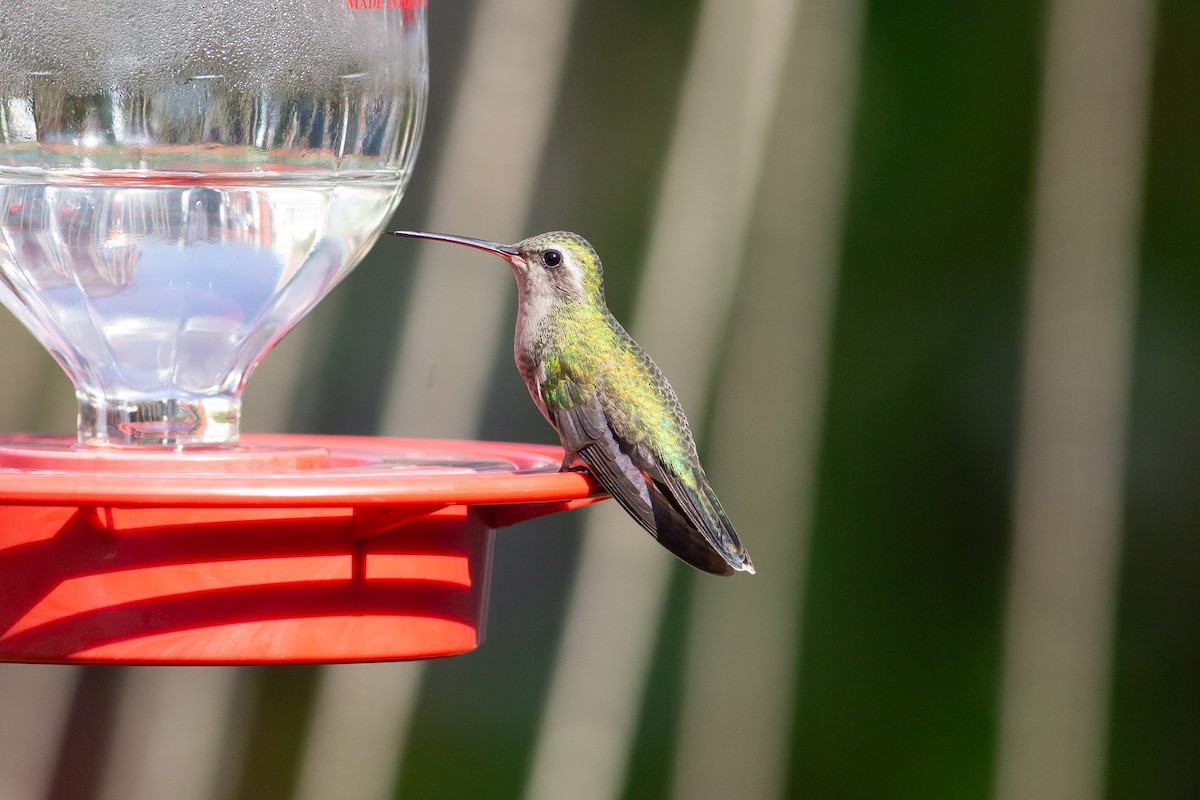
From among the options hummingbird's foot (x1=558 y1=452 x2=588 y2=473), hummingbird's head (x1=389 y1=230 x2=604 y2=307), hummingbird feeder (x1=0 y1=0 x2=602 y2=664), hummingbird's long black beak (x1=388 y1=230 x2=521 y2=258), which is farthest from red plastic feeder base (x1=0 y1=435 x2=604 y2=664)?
hummingbird's head (x1=389 y1=230 x2=604 y2=307)

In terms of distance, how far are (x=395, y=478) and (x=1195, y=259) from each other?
1.69 metres

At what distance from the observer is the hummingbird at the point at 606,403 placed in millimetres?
1592

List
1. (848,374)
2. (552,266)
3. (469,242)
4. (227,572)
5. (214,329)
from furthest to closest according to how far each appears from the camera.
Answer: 1. (848,374)
2. (552,266)
3. (469,242)
4. (214,329)
5. (227,572)

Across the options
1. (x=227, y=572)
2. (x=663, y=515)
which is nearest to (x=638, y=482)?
(x=663, y=515)

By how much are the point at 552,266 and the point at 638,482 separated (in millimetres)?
450

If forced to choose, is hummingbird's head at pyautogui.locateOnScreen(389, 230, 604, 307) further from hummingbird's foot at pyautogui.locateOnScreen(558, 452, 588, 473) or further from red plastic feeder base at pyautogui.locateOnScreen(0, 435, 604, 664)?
red plastic feeder base at pyautogui.locateOnScreen(0, 435, 604, 664)

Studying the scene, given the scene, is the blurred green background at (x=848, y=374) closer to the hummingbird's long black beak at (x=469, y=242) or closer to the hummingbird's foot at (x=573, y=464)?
the hummingbird's long black beak at (x=469, y=242)

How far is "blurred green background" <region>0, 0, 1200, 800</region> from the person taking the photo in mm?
2396

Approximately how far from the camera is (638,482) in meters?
1.66

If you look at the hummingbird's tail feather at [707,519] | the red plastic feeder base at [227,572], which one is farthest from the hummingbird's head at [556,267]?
the red plastic feeder base at [227,572]

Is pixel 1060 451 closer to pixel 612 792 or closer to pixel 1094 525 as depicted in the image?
pixel 1094 525

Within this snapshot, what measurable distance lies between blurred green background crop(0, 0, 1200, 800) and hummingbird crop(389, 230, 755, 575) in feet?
1.37

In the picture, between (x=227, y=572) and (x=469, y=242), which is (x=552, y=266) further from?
(x=227, y=572)

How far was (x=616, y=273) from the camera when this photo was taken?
253 cm
